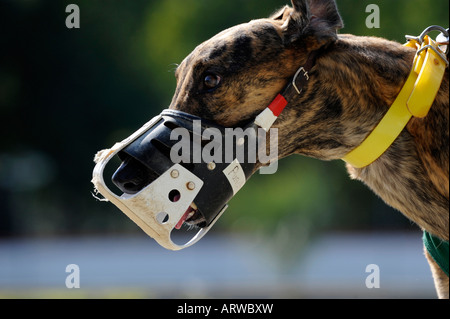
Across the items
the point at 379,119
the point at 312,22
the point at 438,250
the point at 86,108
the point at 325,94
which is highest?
the point at 86,108

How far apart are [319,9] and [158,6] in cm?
1393

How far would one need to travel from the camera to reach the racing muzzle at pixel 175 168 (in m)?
2.56

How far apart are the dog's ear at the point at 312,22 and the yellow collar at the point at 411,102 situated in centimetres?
35

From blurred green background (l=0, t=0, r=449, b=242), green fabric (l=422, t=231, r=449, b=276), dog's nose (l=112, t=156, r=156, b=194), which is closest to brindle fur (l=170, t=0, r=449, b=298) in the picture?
green fabric (l=422, t=231, r=449, b=276)

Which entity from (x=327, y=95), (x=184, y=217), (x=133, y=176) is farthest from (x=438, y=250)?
(x=133, y=176)

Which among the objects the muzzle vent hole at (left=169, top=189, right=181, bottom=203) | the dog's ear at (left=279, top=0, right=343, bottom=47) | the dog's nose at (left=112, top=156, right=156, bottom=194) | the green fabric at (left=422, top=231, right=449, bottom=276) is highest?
the dog's ear at (left=279, top=0, right=343, bottom=47)

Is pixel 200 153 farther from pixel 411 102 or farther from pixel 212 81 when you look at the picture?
pixel 411 102

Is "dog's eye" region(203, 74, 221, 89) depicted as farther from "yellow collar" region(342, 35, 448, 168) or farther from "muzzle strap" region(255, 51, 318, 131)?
"yellow collar" region(342, 35, 448, 168)

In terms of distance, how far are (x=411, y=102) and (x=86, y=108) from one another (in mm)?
14110

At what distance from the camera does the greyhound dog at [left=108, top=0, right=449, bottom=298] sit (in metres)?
2.61

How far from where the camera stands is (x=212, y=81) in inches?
102

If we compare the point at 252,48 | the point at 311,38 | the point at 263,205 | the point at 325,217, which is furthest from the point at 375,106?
the point at 325,217

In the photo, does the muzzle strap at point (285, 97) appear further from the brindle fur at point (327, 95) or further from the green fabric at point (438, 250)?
the green fabric at point (438, 250)

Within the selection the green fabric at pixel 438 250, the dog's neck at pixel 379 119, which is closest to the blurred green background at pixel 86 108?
the green fabric at pixel 438 250
